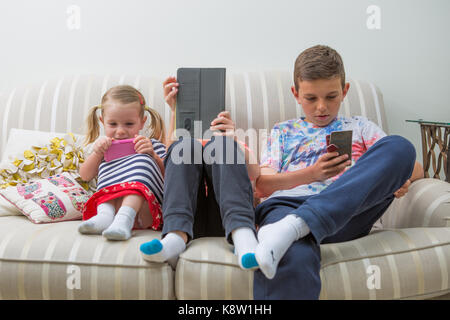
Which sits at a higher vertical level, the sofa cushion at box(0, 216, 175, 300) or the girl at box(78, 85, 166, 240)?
the girl at box(78, 85, 166, 240)

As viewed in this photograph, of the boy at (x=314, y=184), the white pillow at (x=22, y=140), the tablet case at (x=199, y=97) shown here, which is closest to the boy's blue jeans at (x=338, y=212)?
the boy at (x=314, y=184)

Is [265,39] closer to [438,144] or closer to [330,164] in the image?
[438,144]

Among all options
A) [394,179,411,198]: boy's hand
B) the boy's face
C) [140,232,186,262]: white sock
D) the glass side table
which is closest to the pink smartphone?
[140,232,186,262]: white sock

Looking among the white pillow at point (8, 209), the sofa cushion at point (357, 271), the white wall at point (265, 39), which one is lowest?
the sofa cushion at point (357, 271)

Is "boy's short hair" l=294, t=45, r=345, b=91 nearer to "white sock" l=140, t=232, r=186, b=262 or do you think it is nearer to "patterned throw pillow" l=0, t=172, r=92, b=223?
"white sock" l=140, t=232, r=186, b=262

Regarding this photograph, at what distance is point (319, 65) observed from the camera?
129cm

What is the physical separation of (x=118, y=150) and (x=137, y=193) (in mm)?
224

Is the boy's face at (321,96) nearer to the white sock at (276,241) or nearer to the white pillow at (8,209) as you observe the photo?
the white sock at (276,241)

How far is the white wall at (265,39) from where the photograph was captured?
1.99 meters

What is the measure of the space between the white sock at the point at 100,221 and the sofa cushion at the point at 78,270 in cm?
2

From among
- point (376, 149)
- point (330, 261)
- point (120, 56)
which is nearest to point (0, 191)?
point (120, 56)

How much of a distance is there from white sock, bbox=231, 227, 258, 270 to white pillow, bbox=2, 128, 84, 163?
3.06ft

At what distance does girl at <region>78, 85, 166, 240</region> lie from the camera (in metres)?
1.18

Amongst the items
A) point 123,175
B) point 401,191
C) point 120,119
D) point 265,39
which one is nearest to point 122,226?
point 123,175
